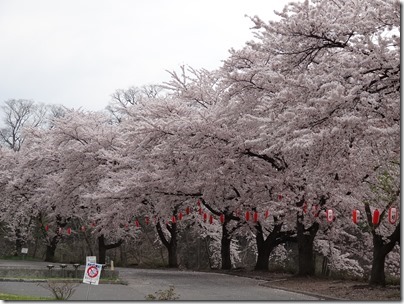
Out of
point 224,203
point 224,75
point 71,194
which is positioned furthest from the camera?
point 71,194

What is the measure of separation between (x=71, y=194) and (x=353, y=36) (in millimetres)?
19631

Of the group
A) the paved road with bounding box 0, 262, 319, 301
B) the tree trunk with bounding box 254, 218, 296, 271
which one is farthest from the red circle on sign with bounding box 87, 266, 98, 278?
the tree trunk with bounding box 254, 218, 296, 271

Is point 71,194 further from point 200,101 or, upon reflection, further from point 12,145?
point 12,145

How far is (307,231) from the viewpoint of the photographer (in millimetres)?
20953

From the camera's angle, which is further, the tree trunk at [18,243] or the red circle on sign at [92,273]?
the tree trunk at [18,243]

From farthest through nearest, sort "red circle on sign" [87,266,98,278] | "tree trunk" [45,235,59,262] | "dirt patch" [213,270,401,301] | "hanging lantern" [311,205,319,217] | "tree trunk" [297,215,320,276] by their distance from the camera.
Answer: "tree trunk" [45,235,59,262] → "tree trunk" [297,215,320,276] → "hanging lantern" [311,205,319,217] → "dirt patch" [213,270,401,301] → "red circle on sign" [87,266,98,278]

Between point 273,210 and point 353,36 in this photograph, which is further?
point 273,210

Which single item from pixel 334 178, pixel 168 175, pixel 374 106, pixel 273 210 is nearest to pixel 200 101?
pixel 168 175

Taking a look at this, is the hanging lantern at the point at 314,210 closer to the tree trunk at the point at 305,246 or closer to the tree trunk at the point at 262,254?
the tree trunk at the point at 305,246

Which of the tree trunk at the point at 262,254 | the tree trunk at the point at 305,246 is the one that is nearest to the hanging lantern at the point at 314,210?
the tree trunk at the point at 305,246

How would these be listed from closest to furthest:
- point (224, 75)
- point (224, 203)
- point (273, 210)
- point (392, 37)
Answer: point (392, 37), point (224, 75), point (273, 210), point (224, 203)

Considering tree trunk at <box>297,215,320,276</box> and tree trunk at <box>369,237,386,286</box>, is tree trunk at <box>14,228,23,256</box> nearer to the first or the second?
tree trunk at <box>297,215,320,276</box>

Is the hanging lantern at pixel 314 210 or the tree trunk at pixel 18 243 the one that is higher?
the hanging lantern at pixel 314 210

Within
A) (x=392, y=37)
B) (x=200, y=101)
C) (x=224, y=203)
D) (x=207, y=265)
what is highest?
(x=200, y=101)
